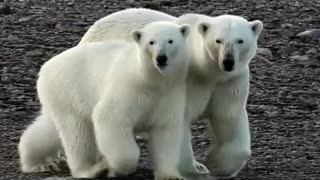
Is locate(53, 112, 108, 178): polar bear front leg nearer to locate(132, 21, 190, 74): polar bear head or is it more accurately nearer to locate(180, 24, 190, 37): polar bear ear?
locate(132, 21, 190, 74): polar bear head

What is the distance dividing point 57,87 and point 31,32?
445 cm

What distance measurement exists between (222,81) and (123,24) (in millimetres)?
822

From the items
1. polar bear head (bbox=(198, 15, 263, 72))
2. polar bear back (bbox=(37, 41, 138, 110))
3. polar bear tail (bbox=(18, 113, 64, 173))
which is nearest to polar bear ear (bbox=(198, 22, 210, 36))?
polar bear head (bbox=(198, 15, 263, 72))

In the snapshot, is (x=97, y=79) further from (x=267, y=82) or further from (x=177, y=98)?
(x=267, y=82)

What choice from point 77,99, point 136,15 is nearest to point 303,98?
point 136,15

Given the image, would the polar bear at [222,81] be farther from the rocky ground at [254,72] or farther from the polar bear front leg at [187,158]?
the rocky ground at [254,72]

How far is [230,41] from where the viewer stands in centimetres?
579

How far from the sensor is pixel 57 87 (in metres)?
6.25

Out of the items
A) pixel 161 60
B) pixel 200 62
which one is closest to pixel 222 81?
pixel 200 62

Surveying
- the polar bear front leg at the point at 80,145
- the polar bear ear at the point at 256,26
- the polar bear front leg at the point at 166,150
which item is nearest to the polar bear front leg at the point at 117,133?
the polar bear front leg at the point at 166,150

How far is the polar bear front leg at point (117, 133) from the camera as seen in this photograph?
232 inches

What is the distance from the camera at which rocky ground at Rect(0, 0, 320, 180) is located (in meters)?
7.01

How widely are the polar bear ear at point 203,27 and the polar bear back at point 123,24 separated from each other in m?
0.60

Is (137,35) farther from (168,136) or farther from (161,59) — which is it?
(168,136)
